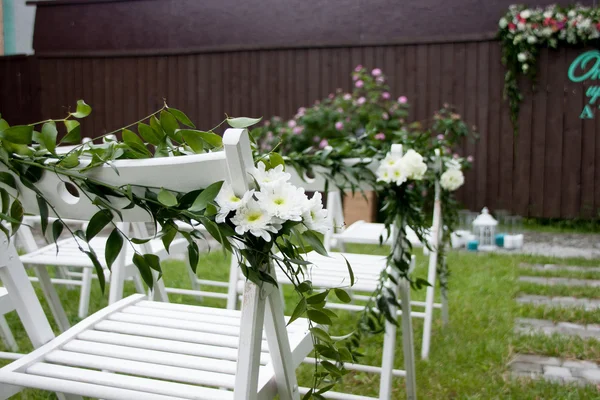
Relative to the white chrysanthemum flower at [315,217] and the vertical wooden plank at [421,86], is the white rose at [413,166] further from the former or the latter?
the vertical wooden plank at [421,86]

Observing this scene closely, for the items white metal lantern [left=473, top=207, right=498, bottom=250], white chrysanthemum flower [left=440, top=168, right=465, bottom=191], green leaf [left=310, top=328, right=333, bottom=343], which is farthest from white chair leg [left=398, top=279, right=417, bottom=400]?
white metal lantern [left=473, top=207, right=498, bottom=250]

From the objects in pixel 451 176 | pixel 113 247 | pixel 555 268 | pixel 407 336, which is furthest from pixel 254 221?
pixel 555 268

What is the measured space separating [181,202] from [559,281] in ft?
11.0

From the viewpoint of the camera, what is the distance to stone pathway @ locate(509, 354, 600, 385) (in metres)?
2.36

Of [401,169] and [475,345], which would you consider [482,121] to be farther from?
[401,169]

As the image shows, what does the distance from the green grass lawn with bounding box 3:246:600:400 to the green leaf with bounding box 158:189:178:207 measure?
1.57m

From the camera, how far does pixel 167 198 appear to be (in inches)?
36.6

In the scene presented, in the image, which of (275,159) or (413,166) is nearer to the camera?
(275,159)

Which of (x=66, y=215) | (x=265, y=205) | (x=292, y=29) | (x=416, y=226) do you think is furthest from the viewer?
(x=292, y=29)

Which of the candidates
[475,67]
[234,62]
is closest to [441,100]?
[475,67]

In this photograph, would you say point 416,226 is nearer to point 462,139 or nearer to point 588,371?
point 588,371

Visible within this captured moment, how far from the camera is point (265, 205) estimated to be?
92cm

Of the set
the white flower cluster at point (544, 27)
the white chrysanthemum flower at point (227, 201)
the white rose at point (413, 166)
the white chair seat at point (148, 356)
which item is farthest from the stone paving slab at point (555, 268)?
the white chrysanthemum flower at point (227, 201)

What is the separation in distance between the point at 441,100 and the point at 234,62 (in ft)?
7.01
